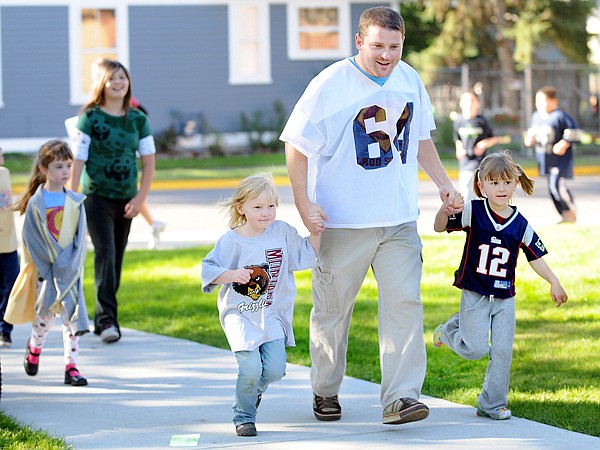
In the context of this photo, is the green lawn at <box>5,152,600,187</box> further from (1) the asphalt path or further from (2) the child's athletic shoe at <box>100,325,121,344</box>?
(2) the child's athletic shoe at <box>100,325,121,344</box>

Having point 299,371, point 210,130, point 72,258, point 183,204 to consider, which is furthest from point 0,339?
point 210,130

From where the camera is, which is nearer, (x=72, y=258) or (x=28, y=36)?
(x=72, y=258)

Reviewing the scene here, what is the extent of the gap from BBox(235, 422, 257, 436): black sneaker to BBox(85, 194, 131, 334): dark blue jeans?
281 cm

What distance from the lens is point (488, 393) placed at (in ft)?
18.9

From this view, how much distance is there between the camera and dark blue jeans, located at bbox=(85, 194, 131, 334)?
26.7 feet

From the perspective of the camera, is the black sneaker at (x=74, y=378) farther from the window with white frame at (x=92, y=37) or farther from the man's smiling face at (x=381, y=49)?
the window with white frame at (x=92, y=37)

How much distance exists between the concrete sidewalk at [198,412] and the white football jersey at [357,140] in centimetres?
104

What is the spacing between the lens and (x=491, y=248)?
5.78 meters

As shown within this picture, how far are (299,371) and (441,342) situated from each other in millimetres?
1360

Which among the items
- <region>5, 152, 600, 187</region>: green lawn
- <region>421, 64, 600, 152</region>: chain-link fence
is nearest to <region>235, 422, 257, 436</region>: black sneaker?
<region>5, 152, 600, 187</region>: green lawn

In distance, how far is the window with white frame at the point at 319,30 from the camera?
2762 centimetres

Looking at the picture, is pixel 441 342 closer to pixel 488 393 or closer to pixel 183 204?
pixel 488 393

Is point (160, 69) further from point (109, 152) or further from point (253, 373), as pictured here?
point (253, 373)

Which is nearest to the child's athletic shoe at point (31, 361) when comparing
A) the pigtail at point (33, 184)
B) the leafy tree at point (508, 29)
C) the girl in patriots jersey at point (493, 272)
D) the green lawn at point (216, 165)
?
the pigtail at point (33, 184)
